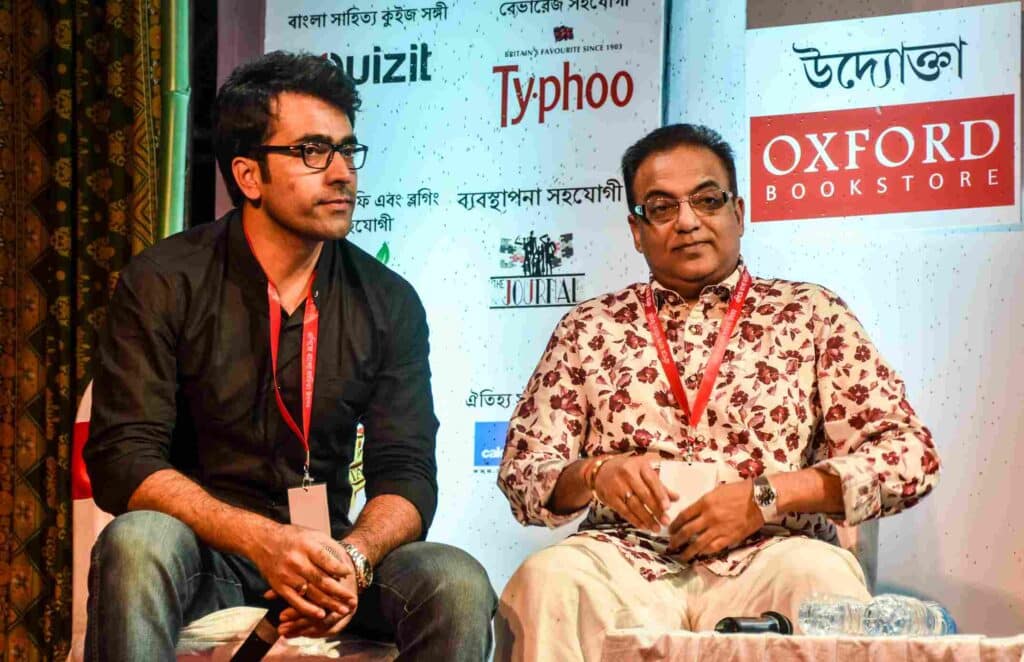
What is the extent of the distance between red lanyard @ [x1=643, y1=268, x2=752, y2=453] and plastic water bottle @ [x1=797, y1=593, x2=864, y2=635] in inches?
31.5

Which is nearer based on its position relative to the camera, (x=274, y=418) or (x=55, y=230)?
(x=274, y=418)

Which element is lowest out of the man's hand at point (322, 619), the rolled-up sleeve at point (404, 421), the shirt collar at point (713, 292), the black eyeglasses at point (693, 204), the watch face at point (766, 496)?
the man's hand at point (322, 619)

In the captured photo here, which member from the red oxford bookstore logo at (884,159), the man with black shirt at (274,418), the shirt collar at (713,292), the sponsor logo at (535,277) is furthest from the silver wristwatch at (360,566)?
the red oxford bookstore logo at (884,159)

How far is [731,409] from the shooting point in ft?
9.51

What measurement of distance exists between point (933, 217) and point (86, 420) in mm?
2239

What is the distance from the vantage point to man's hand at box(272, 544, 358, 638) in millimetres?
2410

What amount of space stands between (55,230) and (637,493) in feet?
7.73

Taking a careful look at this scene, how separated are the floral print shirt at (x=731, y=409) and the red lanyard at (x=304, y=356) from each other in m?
0.46

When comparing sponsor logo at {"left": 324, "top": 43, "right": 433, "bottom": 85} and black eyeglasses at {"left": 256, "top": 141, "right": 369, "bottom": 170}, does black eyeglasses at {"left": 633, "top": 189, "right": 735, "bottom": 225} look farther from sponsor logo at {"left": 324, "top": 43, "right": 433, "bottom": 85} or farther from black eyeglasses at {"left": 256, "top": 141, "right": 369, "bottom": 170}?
sponsor logo at {"left": 324, "top": 43, "right": 433, "bottom": 85}

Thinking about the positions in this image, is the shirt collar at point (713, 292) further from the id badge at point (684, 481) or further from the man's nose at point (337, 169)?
the man's nose at point (337, 169)

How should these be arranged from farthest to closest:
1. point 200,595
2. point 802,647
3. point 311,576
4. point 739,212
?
point 739,212 < point 200,595 < point 311,576 < point 802,647

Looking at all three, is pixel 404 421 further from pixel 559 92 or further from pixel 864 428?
pixel 559 92

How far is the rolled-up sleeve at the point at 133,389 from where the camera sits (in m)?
2.63

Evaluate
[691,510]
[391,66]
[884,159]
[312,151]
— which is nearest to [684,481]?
[691,510]
